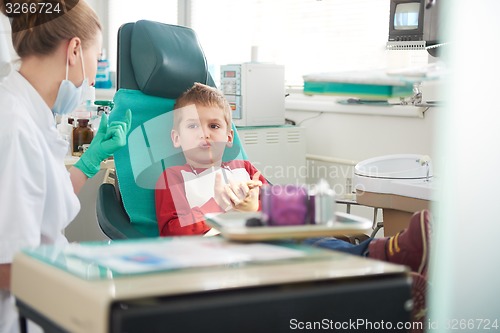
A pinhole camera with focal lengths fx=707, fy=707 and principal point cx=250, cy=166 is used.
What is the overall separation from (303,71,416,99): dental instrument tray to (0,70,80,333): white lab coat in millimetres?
685

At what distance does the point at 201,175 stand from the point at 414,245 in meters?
0.98

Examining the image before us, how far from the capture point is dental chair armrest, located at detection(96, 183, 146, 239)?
6.66ft

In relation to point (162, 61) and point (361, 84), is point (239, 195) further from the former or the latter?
point (361, 84)

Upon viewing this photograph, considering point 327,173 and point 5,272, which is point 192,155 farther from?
point 327,173

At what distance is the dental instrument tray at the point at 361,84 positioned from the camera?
3.09ft

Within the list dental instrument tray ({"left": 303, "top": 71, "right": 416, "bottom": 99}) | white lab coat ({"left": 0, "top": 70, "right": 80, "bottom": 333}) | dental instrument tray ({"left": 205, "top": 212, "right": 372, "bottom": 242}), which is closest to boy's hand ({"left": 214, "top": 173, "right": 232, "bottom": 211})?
white lab coat ({"left": 0, "top": 70, "right": 80, "bottom": 333})

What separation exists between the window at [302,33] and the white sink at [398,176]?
30.3 inches

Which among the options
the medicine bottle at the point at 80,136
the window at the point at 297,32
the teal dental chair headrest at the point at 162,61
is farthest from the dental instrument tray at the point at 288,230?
the medicine bottle at the point at 80,136

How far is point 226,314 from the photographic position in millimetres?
857

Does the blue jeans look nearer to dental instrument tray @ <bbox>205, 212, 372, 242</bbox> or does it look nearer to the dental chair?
dental instrument tray @ <bbox>205, 212, 372, 242</bbox>

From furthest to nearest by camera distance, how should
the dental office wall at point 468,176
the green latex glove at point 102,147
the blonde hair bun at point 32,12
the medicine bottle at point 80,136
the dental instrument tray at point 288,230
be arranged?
the medicine bottle at point 80,136 → the green latex glove at point 102,147 → the blonde hair bun at point 32,12 → the dental instrument tray at point 288,230 → the dental office wall at point 468,176

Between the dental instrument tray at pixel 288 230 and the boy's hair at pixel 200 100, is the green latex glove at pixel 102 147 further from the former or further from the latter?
the dental instrument tray at pixel 288 230

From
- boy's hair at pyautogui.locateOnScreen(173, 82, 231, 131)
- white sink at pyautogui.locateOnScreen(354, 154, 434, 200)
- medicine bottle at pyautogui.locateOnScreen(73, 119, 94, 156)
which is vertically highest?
boy's hair at pyautogui.locateOnScreen(173, 82, 231, 131)

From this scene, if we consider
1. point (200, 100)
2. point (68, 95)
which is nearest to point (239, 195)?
point (200, 100)
